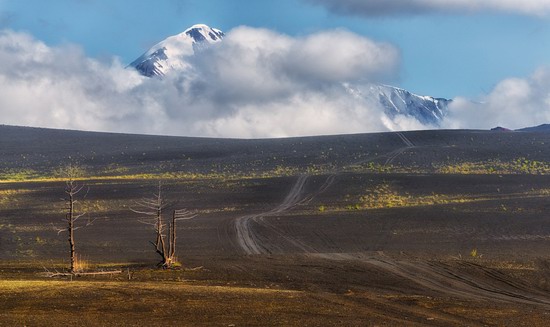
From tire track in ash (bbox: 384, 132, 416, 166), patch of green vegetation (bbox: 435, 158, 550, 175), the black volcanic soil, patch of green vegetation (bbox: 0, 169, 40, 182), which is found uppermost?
tire track in ash (bbox: 384, 132, 416, 166)

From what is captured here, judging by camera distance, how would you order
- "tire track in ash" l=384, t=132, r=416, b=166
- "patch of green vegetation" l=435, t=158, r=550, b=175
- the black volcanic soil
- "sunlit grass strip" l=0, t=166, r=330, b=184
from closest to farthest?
the black volcanic soil
"patch of green vegetation" l=435, t=158, r=550, b=175
"sunlit grass strip" l=0, t=166, r=330, b=184
"tire track in ash" l=384, t=132, r=416, b=166

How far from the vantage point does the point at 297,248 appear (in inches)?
1623

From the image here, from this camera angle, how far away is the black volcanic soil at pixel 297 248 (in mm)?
21984

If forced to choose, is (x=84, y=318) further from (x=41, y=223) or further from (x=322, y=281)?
(x=41, y=223)

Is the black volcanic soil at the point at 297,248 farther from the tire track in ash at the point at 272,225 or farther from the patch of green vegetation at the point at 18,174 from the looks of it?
the patch of green vegetation at the point at 18,174

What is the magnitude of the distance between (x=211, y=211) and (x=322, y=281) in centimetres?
2811

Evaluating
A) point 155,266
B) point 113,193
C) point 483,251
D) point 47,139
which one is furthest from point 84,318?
point 47,139

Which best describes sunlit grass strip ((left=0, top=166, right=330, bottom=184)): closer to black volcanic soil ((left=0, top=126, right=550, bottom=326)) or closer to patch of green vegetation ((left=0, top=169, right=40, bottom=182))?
patch of green vegetation ((left=0, top=169, right=40, bottom=182))

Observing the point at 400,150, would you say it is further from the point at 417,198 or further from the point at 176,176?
the point at 417,198

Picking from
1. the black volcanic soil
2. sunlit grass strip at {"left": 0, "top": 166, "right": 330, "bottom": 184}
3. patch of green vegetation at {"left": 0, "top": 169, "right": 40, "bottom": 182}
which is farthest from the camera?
patch of green vegetation at {"left": 0, "top": 169, "right": 40, "bottom": 182}

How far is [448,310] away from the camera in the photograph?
22.8 m

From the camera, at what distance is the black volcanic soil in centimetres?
2198

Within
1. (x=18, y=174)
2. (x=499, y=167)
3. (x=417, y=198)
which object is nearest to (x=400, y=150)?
(x=499, y=167)

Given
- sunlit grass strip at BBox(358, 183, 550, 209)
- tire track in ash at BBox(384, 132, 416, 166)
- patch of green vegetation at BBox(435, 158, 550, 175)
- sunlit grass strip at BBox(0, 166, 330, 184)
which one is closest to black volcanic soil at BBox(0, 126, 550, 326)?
sunlit grass strip at BBox(358, 183, 550, 209)
